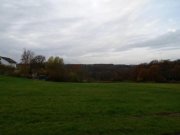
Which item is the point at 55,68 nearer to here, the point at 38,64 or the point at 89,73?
the point at 38,64

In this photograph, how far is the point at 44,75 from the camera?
100m

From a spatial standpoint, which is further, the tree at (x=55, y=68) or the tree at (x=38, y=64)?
A: the tree at (x=38, y=64)

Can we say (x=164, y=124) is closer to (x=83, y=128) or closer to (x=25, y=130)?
(x=83, y=128)

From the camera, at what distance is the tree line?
98375 mm

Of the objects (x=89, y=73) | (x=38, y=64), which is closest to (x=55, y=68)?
(x=38, y=64)

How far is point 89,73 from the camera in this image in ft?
398

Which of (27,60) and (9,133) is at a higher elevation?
(27,60)

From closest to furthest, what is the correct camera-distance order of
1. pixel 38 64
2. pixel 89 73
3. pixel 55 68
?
pixel 55 68, pixel 38 64, pixel 89 73

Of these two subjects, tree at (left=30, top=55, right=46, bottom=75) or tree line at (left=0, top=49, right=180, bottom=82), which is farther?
tree at (left=30, top=55, right=46, bottom=75)

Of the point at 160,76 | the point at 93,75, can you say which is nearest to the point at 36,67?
the point at 93,75

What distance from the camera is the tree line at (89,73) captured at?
98375 mm

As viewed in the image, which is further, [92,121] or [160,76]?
[160,76]

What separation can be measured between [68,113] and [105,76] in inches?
3929

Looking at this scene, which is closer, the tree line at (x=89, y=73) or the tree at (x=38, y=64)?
the tree line at (x=89, y=73)
